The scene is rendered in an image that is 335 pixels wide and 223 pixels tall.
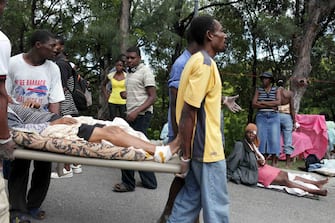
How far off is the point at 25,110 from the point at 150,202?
182 cm

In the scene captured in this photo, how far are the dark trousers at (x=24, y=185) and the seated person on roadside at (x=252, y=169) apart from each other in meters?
2.96

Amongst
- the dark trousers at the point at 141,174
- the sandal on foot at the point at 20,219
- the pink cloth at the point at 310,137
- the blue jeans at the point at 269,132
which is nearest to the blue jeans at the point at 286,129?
the blue jeans at the point at 269,132

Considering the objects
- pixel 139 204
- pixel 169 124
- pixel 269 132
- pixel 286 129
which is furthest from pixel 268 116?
pixel 169 124

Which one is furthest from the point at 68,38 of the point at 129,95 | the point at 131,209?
the point at 131,209

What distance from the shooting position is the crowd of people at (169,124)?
10.1 ft

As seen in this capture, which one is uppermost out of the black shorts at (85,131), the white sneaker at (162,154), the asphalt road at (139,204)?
the black shorts at (85,131)

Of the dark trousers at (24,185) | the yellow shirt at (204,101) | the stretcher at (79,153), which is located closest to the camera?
the yellow shirt at (204,101)

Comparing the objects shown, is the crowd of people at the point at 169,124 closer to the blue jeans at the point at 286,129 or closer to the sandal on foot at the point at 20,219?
the sandal on foot at the point at 20,219

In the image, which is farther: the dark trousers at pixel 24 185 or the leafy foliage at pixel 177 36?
the leafy foliage at pixel 177 36

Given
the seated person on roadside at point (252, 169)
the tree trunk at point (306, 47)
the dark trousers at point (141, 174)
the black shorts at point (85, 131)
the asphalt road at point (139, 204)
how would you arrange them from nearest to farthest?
the black shorts at point (85, 131) < the asphalt road at point (139, 204) < the dark trousers at point (141, 174) < the seated person on roadside at point (252, 169) < the tree trunk at point (306, 47)

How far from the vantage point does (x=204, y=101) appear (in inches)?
122

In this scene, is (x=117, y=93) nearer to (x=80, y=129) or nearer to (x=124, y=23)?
(x=124, y=23)

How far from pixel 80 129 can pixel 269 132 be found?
448cm

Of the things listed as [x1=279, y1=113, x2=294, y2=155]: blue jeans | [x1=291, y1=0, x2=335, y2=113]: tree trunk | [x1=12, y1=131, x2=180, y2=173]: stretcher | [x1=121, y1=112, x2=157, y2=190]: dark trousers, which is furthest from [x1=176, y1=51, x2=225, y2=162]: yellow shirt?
[x1=291, y1=0, x2=335, y2=113]: tree trunk
